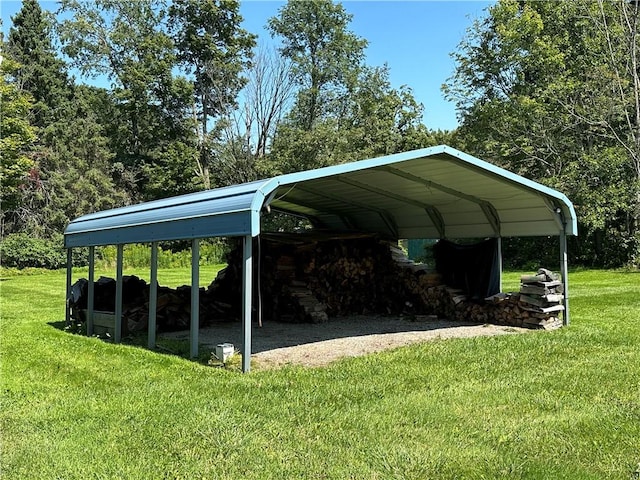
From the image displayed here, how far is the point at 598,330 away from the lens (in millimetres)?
8734

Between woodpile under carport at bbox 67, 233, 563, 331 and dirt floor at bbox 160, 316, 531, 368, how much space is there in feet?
1.35

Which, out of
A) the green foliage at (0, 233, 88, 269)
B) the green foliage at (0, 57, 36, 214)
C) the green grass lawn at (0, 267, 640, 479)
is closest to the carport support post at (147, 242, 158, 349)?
the green grass lawn at (0, 267, 640, 479)

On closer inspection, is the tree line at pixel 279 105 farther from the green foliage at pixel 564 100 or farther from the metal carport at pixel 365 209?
the metal carport at pixel 365 209

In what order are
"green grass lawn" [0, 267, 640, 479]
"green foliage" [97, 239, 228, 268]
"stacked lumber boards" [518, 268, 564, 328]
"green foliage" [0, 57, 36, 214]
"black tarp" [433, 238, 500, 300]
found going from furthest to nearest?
"green foliage" [97, 239, 228, 268]
"green foliage" [0, 57, 36, 214]
"black tarp" [433, 238, 500, 300]
"stacked lumber boards" [518, 268, 564, 328]
"green grass lawn" [0, 267, 640, 479]

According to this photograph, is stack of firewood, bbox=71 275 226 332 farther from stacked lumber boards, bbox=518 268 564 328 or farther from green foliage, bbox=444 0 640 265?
green foliage, bbox=444 0 640 265

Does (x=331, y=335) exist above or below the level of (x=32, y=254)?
below

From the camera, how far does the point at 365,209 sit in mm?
11766

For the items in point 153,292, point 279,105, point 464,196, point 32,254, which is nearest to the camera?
point 153,292

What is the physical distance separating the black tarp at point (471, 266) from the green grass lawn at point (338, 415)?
288 cm

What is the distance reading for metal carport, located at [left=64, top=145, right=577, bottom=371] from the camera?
6578mm

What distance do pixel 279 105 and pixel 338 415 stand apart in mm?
28392

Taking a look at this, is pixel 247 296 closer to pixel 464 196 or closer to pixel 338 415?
pixel 338 415

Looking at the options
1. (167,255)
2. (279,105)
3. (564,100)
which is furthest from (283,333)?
(279,105)

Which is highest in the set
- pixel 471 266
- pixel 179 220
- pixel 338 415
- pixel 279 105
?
pixel 279 105
